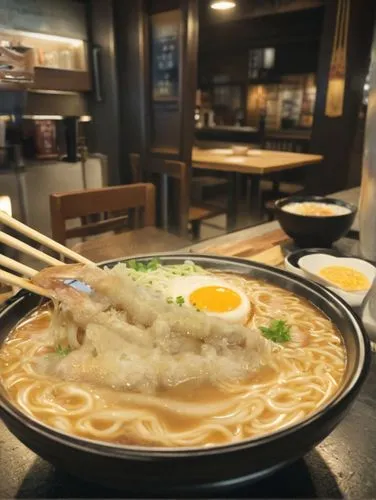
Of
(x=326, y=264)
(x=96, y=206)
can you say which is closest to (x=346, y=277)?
(x=326, y=264)

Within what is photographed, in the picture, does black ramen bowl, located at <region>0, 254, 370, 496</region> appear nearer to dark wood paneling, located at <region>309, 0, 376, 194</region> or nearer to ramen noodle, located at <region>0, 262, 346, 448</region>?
ramen noodle, located at <region>0, 262, 346, 448</region>

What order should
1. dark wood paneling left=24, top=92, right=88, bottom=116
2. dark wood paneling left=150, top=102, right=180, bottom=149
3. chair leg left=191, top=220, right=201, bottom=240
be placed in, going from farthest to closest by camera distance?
1. dark wood paneling left=24, top=92, right=88, bottom=116
2. dark wood paneling left=150, top=102, right=180, bottom=149
3. chair leg left=191, top=220, right=201, bottom=240

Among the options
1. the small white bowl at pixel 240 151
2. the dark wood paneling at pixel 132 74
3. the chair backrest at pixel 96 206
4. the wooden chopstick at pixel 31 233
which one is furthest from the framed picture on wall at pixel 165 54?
the wooden chopstick at pixel 31 233

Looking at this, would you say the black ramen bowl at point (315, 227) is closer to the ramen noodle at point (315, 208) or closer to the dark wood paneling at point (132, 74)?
the ramen noodle at point (315, 208)

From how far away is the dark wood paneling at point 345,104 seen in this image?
7.22 metres

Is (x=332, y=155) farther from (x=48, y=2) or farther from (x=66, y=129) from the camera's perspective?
(x=48, y=2)

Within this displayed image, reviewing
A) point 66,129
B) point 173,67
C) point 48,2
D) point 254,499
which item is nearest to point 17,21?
point 48,2

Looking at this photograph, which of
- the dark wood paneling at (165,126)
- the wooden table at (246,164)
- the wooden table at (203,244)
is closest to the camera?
the wooden table at (203,244)

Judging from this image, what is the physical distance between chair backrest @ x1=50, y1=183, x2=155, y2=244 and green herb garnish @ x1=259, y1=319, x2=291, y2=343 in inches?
71.1

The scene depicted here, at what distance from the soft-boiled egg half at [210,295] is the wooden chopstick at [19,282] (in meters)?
0.49

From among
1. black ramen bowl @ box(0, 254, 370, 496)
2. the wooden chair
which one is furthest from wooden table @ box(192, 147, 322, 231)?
black ramen bowl @ box(0, 254, 370, 496)

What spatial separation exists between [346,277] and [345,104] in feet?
22.7

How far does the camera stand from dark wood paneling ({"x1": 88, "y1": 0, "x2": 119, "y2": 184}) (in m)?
6.39

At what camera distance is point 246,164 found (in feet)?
17.3
